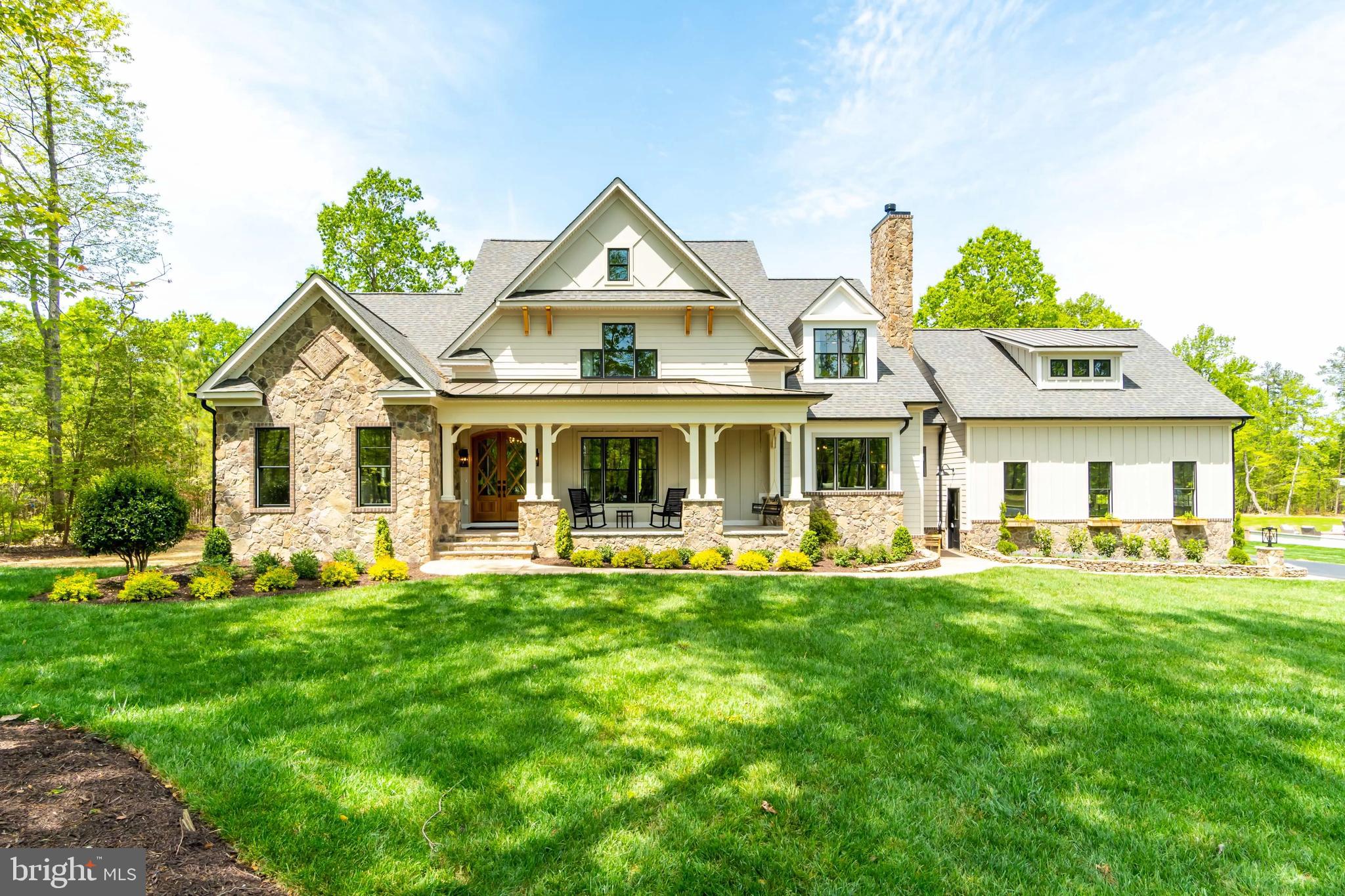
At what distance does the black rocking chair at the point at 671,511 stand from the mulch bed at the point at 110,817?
33.8 ft

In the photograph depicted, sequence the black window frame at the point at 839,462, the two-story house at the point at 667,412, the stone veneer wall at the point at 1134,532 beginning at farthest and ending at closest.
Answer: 1. the stone veneer wall at the point at 1134,532
2. the black window frame at the point at 839,462
3. the two-story house at the point at 667,412

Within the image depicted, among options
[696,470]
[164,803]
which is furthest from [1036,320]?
[164,803]

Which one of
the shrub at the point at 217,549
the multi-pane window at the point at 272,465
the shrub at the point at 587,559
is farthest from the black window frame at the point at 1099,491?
the shrub at the point at 217,549

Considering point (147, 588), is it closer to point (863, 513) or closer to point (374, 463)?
point (374, 463)

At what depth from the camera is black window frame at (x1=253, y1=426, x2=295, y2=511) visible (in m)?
12.0

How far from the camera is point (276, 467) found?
1211 cm

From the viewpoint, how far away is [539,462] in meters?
14.3

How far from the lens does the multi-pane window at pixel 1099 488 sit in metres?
15.8

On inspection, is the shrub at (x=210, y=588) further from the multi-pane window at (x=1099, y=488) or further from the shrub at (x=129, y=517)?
the multi-pane window at (x=1099, y=488)

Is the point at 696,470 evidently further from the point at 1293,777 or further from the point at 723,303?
the point at 1293,777

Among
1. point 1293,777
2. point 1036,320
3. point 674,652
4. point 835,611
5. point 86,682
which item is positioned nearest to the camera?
point 1293,777

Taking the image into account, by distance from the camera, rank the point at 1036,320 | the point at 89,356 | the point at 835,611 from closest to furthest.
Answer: the point at 835,611, the point at 89,356, the point at 1036,320

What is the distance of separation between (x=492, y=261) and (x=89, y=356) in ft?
37.7

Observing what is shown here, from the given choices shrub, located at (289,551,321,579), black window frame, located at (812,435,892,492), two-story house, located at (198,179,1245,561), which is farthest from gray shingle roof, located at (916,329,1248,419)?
shrub, located at (289,551,321,579)
